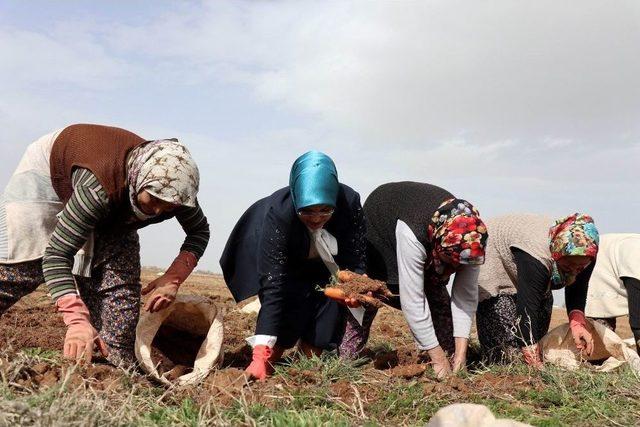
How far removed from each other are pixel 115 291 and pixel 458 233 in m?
1.83

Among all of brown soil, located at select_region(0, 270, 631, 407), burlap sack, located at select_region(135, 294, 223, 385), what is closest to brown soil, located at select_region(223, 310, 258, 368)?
brown soil, located at select_region(0, 270, 631, 407)

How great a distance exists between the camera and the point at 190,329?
4.36 m

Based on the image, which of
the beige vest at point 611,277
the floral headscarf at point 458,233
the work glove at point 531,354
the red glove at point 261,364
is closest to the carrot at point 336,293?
the red glove at point 261,364

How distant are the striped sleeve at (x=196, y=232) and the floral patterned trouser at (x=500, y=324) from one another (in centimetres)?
207

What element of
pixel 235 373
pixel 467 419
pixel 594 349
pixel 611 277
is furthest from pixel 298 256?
pixel 611 277

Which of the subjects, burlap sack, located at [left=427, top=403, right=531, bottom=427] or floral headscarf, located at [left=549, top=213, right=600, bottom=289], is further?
floral headscarf, located at [left=549, top=213, right=600, bottom=289]

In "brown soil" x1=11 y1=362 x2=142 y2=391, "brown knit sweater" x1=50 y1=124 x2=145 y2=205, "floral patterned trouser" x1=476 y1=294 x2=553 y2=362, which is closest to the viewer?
"brown soil" x1=11 y1=362 x2=142 y2=391

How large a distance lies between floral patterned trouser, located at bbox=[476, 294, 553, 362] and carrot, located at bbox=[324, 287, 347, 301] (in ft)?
4.45

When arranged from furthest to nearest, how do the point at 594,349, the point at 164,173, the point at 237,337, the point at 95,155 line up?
the point at 237,337, the point at 594,349, the point at 95,155, the point at 164,173

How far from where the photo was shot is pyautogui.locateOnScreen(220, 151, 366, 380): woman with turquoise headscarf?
353 centimetres

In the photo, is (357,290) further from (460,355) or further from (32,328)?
(32,328)

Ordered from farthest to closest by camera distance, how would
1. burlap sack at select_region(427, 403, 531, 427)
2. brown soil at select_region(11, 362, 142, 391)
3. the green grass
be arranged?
brown soil at select_region(11, 362, 142, 391), the green grass, burlap sack at select_region(427, 403, 531, 427)

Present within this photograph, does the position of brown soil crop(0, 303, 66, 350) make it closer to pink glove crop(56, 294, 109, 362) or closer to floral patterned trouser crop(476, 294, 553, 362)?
pink glove crop(56, 294, 109, 362)

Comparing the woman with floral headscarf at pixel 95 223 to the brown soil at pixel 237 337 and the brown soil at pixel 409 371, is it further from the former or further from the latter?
the brown soil at pixel 409 371
